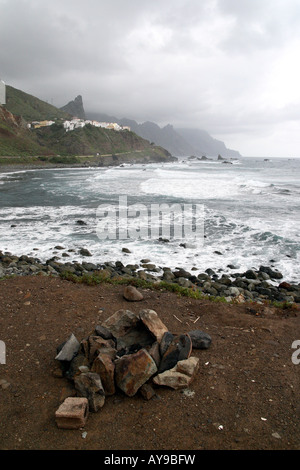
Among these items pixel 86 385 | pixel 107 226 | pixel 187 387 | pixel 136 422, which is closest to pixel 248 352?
pixel 187 387

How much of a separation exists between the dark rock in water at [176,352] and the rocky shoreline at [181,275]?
483 cm

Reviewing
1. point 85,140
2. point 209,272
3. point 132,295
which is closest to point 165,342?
point 132,295

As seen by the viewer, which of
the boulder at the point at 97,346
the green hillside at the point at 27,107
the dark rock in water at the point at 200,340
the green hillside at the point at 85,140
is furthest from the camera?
the green hillside at the point at 27,107

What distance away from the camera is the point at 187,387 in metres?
4.48

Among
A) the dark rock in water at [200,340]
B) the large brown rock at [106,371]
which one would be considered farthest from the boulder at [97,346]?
the dark rock in water at [200,340]

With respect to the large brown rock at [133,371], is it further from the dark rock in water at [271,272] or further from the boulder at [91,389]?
the dark rock in water at [271,272]

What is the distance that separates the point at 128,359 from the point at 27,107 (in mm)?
178383

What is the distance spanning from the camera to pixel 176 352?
15.8ft

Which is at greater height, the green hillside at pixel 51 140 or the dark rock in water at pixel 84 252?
the green hillside at pixel 51 140

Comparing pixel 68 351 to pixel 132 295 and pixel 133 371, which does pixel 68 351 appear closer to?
pixel 133 371

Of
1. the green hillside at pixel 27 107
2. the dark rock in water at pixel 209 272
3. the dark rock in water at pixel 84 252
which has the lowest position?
the dark rock in water at pixel 209 272

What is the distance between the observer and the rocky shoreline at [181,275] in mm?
10188

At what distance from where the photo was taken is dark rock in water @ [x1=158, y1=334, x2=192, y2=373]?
4680mm
